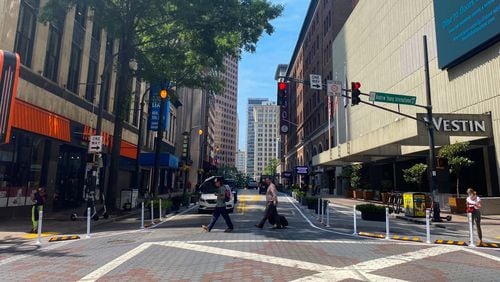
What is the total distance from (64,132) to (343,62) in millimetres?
40595

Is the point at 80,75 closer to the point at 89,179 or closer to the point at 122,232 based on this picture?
the point at 89,179

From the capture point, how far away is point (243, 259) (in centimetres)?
883

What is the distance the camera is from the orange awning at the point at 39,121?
1673cm

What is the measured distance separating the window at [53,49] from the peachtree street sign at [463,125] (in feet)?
67.6

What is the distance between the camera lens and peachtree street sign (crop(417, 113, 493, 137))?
899 inches

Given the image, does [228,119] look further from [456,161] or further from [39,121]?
[39,121]

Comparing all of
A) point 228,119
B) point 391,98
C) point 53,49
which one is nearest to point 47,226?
point 53,49

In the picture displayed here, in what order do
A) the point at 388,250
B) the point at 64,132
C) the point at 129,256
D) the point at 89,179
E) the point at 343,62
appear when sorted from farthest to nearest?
the point at 343,62 < the point at 64,132 < the point at 89,179 < the point at 388,250 < the point at 129,256

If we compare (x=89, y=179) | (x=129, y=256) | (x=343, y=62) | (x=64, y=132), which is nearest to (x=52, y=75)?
(x=64, y=132)

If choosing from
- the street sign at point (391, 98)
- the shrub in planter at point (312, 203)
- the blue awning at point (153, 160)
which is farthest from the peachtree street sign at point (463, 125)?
the blue awning at point (153, 160)

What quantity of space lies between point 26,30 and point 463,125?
2384 centimetres

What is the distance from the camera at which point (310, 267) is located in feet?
26.1

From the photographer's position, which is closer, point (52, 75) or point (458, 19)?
point (52, 75)

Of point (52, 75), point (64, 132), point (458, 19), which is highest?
point (458, 19)
